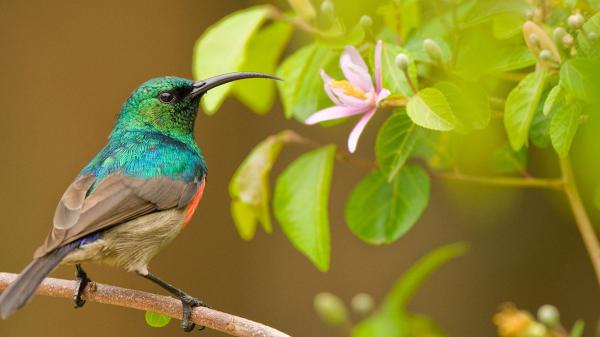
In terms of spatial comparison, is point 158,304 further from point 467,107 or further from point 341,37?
point 467,107

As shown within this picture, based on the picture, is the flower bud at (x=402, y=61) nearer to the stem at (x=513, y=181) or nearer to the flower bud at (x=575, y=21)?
the flower bud at (x=575, y=21)

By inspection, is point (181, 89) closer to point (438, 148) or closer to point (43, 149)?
point (438, 148)

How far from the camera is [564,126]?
2143 millimetres

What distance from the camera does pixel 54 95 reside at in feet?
20.6

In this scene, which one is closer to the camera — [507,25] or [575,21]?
[575,21]

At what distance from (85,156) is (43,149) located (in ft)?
0.98

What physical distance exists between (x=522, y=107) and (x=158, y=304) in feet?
3.90

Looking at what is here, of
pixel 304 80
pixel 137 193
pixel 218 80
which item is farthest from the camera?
pixel 218 80

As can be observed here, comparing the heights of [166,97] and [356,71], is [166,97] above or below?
below

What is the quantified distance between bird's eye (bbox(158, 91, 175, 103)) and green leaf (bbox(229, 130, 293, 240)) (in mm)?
737

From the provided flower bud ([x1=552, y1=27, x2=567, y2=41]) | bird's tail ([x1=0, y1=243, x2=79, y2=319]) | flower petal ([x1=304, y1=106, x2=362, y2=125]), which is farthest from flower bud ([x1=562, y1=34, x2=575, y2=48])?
bird's tail ([x1=0, y1=243, x2=79, y2=319])

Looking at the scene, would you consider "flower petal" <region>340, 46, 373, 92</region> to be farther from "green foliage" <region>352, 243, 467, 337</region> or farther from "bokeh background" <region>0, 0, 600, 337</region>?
"bokeh background" <region>0, 0, 600, 337</region>

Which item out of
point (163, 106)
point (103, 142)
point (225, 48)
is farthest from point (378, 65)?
point (103, 142)

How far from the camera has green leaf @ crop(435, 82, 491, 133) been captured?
2357mm
